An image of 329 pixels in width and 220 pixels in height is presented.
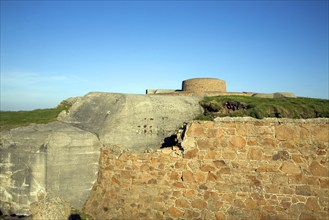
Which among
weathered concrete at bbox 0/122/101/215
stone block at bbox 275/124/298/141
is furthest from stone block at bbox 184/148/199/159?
weathered concrete at bbox 0/122/101/215

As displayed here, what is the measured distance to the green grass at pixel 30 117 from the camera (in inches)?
257

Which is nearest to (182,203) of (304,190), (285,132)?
(304,190)

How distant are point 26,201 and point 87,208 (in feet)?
3.91

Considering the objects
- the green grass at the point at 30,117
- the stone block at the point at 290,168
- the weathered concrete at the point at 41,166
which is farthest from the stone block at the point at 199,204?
the green grass at the point at 30,117

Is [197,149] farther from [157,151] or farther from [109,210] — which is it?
[109,210]

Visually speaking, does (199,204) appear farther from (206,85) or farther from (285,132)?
(206,85)

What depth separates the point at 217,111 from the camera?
701 centimetres

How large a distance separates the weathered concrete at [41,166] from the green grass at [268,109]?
108 inches

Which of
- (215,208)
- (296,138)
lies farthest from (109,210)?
(296,138)

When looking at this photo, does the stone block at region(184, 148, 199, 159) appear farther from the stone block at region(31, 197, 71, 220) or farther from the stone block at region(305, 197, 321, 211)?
the stone block at region(31, 197, 71, 220)

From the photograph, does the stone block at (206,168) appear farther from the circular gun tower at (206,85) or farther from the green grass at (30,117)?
the circular gun tower at (206,85)

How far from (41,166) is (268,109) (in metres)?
4.83

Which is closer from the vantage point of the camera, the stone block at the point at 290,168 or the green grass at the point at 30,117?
the stone block at the point at 290,168

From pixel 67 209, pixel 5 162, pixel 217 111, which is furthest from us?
pixel 217 111
